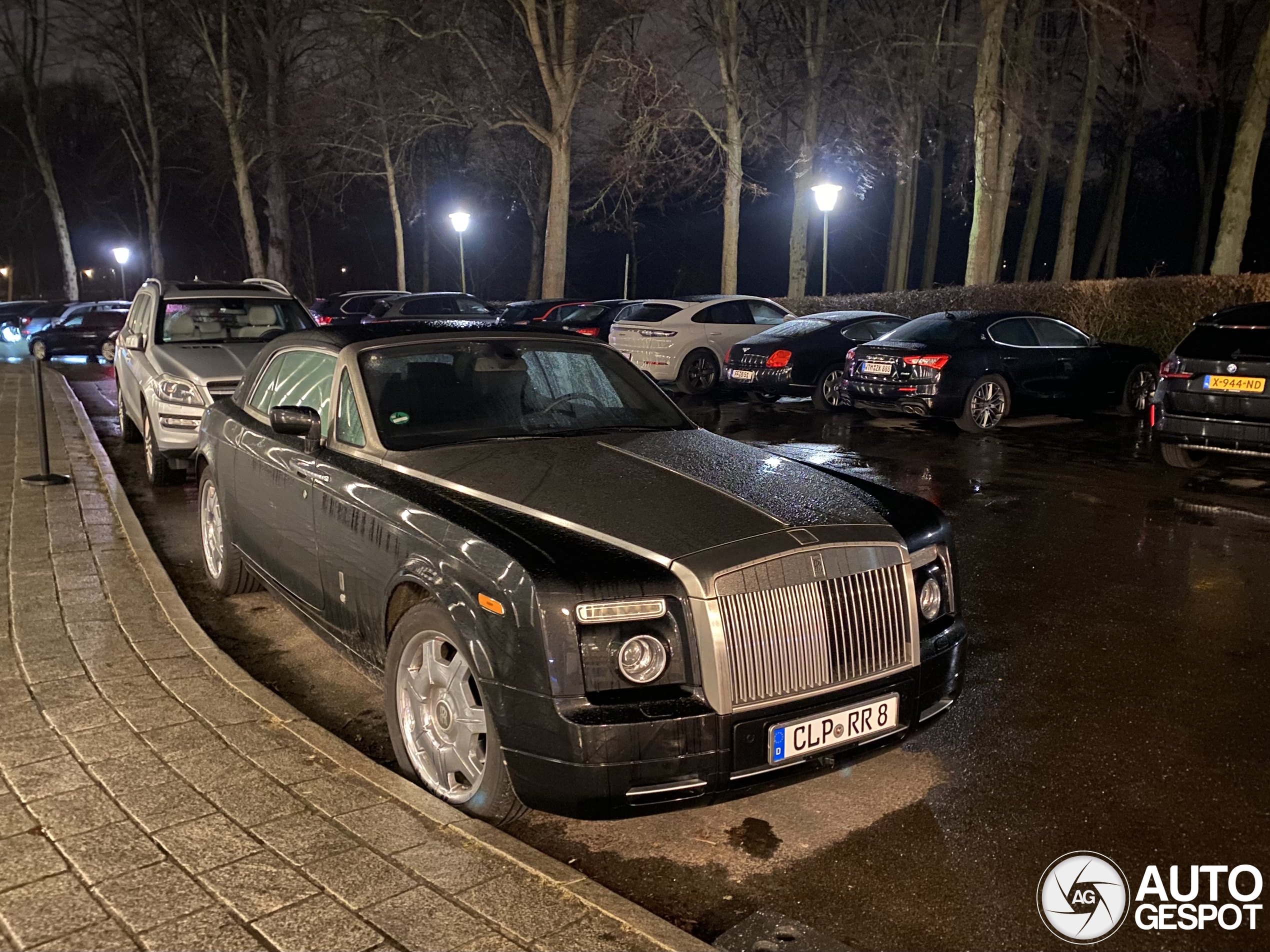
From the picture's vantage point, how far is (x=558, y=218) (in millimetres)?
27859

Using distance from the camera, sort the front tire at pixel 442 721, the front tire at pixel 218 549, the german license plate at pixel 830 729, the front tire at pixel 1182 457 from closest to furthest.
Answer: the german license plate at pixel 830 729
the front tire at pixel 442 721
the front tire at pixel 218 549
the front tire at pixel 1182 457

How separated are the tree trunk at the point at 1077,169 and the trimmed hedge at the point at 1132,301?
8.49m

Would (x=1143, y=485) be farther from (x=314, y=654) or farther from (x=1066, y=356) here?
(x=314, y=654)

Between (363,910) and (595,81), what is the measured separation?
27200 mm

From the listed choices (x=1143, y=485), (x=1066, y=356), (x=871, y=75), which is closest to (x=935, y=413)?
(x=1066, y=356)

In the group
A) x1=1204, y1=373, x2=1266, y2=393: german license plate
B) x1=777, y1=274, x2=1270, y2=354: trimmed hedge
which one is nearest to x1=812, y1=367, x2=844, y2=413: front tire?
x1=777, y1=274, x2=1270, y2=354: trimmed hedge

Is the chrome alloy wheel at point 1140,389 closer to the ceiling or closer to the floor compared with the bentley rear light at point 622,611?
closer to the floor

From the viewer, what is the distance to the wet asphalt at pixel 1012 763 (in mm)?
3439

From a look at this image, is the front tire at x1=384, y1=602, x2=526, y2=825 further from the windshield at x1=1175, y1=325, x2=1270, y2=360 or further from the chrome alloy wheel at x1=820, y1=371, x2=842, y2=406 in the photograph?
the chrome alloy wheel at x1=820, y1=371, x2=842, y2=406

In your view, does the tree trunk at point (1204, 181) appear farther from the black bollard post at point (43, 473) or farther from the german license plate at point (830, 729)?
the german license plate at point (830, 729)

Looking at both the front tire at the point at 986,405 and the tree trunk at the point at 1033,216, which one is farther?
the tree trunk at the point at 1033,216

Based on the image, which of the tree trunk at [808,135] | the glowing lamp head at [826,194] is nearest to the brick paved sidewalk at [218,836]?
the tree trunk at [808,135]

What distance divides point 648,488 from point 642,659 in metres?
0.88

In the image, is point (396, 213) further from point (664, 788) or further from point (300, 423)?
point (664, 788)
